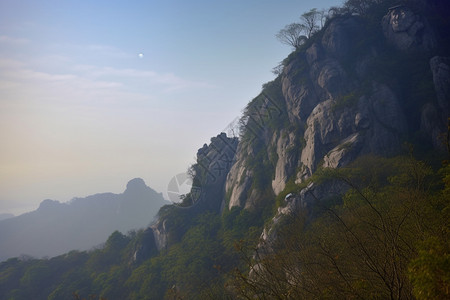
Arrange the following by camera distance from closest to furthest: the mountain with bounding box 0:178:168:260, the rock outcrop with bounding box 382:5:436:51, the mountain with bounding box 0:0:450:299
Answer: the mountain with bounding box 0:0:450:299
the rock outcrop with bounding box 382:5:436:51
the mountain with bounding box 0:178:168:260

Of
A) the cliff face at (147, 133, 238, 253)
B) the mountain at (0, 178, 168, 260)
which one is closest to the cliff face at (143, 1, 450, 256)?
the cliff face at (147, 133, 238, 253)

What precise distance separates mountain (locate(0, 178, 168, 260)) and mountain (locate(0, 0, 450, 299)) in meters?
104

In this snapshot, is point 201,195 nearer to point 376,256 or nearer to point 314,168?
point 314,168

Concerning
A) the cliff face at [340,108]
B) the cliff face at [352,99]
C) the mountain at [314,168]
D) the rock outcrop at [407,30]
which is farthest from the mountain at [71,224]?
the rock outcrop at [407,30]

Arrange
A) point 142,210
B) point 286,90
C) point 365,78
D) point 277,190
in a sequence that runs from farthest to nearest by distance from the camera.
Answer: point 142,210, point 286,90, point 277,190, point 365,78

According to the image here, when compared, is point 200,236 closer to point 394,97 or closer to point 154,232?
point 154,232

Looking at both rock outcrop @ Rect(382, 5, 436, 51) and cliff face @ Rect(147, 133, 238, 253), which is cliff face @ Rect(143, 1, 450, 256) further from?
cliff face @ Rect(147, 133, 238, 253)

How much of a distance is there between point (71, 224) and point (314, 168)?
563 feet

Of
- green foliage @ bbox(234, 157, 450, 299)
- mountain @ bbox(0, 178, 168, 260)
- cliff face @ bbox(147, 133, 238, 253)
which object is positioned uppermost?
mountain @ bbox(0, 178, 168, 260)

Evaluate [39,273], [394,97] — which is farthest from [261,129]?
[39,273]

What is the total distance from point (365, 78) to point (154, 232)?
4002cm

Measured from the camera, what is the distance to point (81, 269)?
157 ft

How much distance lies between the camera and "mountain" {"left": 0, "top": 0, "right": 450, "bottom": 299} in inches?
658

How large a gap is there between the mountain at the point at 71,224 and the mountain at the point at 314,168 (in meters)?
104
